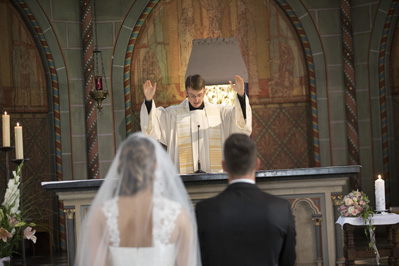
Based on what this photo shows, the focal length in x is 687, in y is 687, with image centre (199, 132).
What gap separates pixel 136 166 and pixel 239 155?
1.58 feet

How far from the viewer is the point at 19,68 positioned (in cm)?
1061

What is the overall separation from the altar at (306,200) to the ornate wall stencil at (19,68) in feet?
16.4

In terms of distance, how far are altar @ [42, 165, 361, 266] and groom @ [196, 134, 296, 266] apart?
2.67m

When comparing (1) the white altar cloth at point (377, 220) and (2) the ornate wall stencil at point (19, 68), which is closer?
(1) the white altar cloth at point (377, 220)

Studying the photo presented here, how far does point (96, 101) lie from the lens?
34.2 feet

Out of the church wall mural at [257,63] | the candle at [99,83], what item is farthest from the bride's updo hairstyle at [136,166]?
the church wall mural at [257,63]

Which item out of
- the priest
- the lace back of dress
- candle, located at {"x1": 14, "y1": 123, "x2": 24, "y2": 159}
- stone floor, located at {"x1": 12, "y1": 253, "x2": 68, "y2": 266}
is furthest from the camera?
stone floor, located at {"x1": 12, "y1": 253, "x2": 68, "y2": 266}

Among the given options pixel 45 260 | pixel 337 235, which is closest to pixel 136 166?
pixel 337 235

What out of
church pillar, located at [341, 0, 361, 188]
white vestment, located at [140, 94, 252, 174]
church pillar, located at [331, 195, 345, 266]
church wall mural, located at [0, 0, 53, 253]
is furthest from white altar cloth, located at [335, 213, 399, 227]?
church wall mural, located at [0, 0, 53, 253]

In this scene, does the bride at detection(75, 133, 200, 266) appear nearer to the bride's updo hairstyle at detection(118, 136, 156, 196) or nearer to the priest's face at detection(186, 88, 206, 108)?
the bride's updo hairstyle at detection(118, 136, 156, 196)

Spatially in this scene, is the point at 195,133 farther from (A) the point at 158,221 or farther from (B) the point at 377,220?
(A) the point at 158,221

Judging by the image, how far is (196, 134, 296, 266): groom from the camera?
123 inches

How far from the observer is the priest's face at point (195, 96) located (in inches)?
265

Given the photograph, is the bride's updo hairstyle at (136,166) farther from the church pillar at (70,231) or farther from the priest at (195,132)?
the priest at (195,132)
